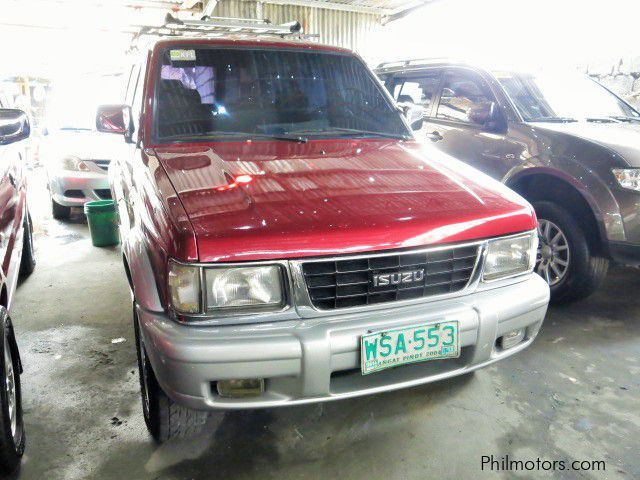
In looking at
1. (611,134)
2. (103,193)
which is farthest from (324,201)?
(103,193)

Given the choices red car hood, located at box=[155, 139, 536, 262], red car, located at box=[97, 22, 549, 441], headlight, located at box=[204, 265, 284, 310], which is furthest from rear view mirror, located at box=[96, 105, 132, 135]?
headlight, located at box=[204, 265, 284, 310]

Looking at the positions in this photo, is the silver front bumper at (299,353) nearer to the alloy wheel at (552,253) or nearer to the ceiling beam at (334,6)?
the alloy wheel at (552,253)

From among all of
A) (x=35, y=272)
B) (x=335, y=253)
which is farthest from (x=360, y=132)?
(x=35, y=272)

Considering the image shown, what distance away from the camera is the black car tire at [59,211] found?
5.96 meters

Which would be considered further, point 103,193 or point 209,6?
point 209,6

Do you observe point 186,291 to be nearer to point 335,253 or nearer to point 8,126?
point 335,253

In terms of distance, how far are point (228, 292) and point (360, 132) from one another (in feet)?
4.64

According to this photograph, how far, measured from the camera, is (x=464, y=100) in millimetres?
4258

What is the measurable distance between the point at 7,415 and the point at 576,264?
3.29m

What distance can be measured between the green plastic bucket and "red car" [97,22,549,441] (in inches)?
107

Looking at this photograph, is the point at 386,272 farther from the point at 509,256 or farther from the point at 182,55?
the point at 182,55

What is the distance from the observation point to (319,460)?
6.68 ft

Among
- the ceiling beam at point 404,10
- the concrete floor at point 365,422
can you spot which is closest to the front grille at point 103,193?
the concrete floor at point 365,422

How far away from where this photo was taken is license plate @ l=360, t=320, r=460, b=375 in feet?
5.43
